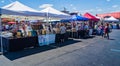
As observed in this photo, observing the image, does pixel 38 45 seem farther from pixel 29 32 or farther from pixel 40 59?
pixel 40 59

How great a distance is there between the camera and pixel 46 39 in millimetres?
12719

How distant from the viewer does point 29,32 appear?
38.7ft

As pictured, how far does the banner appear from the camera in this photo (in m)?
12.1

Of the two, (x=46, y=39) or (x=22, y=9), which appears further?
(x=46, y=39)

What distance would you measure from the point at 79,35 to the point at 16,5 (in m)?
8.97

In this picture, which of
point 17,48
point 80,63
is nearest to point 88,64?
point 80,63

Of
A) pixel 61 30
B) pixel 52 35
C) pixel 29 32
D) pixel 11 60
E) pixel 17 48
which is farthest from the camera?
pixel 61 30

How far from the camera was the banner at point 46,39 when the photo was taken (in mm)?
12125

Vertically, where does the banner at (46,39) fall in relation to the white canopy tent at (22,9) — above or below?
below

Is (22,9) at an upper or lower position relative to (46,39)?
upper

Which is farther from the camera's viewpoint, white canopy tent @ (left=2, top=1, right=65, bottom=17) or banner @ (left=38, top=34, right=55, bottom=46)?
banner @ (left=38, top=34, right=55, bottom=46)

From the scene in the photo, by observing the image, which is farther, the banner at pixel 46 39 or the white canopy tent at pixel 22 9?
the banner at pixel 46 39

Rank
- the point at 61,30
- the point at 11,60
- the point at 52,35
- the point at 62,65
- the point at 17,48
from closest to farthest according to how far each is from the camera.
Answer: the point at 62,65, the point at 11,60, the point at 17,48, the point at 52,35, the point at 61,30

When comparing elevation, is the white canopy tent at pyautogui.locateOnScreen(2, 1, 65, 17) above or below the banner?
above
